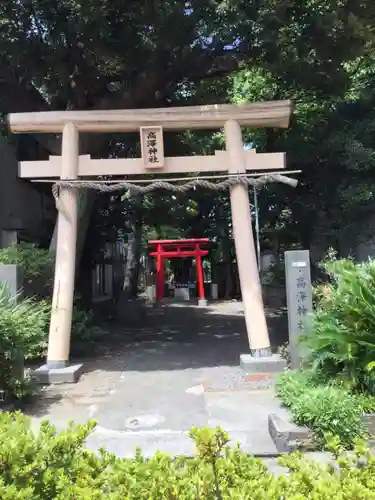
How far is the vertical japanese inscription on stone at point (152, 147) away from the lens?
902 centimetres

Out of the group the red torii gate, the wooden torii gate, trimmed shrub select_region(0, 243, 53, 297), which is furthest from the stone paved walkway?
the red torii gate

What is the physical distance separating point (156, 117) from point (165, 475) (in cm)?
753

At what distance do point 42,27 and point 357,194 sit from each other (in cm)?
720

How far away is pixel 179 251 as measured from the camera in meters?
27.3

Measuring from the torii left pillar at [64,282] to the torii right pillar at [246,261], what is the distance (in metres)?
2.76

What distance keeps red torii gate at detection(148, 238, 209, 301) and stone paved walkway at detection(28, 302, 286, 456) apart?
1400 cm

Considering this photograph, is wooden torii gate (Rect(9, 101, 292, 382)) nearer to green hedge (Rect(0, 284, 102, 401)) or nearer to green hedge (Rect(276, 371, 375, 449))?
green hedge (Rect(0, 284, 102, 401))

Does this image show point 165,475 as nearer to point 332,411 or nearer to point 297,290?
point 332,411

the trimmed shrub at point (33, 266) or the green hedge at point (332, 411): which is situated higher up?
the trimmed shrub at point (33, 266)

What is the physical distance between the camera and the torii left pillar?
27.8 feet

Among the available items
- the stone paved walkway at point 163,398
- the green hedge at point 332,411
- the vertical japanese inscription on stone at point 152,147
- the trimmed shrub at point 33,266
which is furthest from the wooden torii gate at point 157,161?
the green hedge at point 332,411

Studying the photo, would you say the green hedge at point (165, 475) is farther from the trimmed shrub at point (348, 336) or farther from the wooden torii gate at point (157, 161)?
the wooden torii gate at point (157, 161)

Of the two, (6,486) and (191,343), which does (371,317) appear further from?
(191,343)

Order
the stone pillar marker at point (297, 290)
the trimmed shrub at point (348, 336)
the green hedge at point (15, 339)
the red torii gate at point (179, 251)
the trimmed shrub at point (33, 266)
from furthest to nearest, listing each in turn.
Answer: the red torii gate at point (179, 251) → the trimmed shrub at point (33, 266) → the stone pillar marker at point (297, 290) → the green hedge at point (15, 339) → the trimmed shrub at point (348, 336)
